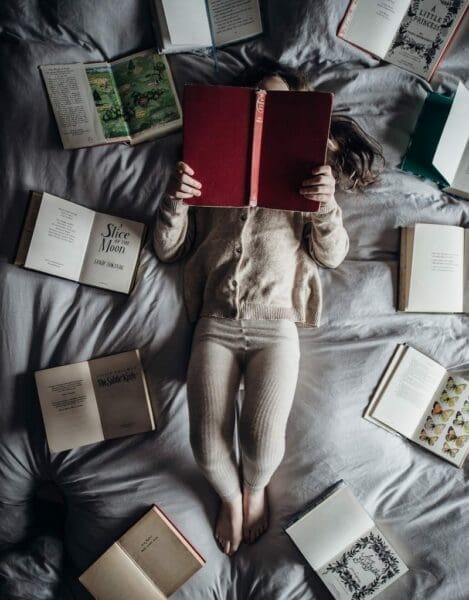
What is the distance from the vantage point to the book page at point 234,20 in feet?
3.92

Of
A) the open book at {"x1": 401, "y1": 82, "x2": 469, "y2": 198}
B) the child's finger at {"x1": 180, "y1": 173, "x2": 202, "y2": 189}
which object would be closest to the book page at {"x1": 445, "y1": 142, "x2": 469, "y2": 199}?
the open book at {"x1": 401, "y1": 82, "x2": 469, "y2": 198}

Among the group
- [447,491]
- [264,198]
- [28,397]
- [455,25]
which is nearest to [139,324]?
[28,397]

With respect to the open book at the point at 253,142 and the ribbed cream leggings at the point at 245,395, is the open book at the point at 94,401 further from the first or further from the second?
the open book at the point at 253,142

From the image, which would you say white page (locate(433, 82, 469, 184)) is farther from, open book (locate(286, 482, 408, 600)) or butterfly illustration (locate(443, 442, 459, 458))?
open book (locate(286, 482, 408, 600))

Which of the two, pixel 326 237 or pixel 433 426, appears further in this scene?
pixel 433 426

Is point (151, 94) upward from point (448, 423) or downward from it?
upward

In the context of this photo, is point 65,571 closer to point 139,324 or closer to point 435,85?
point 139,324

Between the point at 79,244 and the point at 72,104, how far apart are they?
338 millimetres

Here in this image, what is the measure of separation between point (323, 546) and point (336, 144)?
90 centimetres

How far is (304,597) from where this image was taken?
41.9 inches

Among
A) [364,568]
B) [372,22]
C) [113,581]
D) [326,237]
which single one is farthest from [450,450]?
[372,22]

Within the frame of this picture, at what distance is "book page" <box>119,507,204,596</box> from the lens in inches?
42.9

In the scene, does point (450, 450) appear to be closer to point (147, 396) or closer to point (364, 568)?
point (364, 568)

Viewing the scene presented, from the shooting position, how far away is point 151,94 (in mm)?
1215
